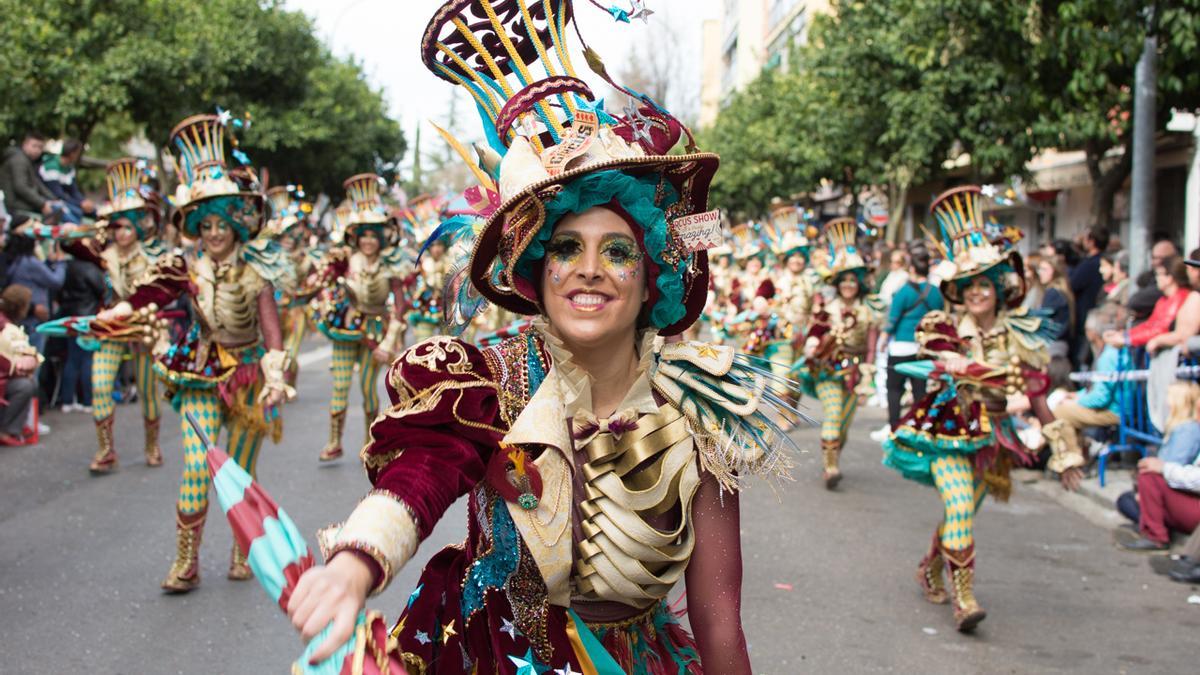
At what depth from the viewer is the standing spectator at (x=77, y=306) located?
1325 centimetres

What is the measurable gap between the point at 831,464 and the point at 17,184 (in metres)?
9.84

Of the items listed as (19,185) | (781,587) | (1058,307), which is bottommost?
(781,587)

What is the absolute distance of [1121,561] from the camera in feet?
25.1

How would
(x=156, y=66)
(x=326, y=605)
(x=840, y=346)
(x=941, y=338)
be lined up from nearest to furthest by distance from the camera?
1. (x=326, y=605)
2. (x=941, y=338)
3. (x=840, y=346)
4. (x=156, y=66)

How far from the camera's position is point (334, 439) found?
10352 millimetres

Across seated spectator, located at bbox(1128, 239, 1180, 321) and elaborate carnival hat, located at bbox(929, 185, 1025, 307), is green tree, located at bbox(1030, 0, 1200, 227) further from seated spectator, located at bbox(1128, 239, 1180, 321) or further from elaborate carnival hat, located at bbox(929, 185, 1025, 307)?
elaborate carnival hat, located at bbox(929, 185, 1025, 307)

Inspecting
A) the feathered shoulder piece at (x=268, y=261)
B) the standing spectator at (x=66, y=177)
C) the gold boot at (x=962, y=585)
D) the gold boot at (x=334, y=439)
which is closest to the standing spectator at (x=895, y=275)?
the gold boot at (x=334, y=439)

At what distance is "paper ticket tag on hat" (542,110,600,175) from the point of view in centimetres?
251

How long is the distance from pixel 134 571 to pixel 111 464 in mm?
3282

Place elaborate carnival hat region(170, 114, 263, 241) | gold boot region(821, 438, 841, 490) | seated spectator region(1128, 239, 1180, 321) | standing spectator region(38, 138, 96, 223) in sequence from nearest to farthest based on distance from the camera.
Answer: elaborate carnival hat region(170, 114, 263, 241), seated spectator region(1128, 239, 1180, 321), gold boot region(821, 438, 841, 490), standing spectator region(38, 138, 96, 223)

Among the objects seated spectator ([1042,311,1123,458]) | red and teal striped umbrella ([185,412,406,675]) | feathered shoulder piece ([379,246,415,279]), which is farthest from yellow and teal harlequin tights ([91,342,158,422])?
red and teal striped umbrella ([185,412,406,675])

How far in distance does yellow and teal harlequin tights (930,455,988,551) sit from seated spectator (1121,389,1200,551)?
197 cm

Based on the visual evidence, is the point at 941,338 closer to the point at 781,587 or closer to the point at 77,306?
the point at 781,587

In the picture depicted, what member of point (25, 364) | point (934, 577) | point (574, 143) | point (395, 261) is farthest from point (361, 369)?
point (574, 143)
